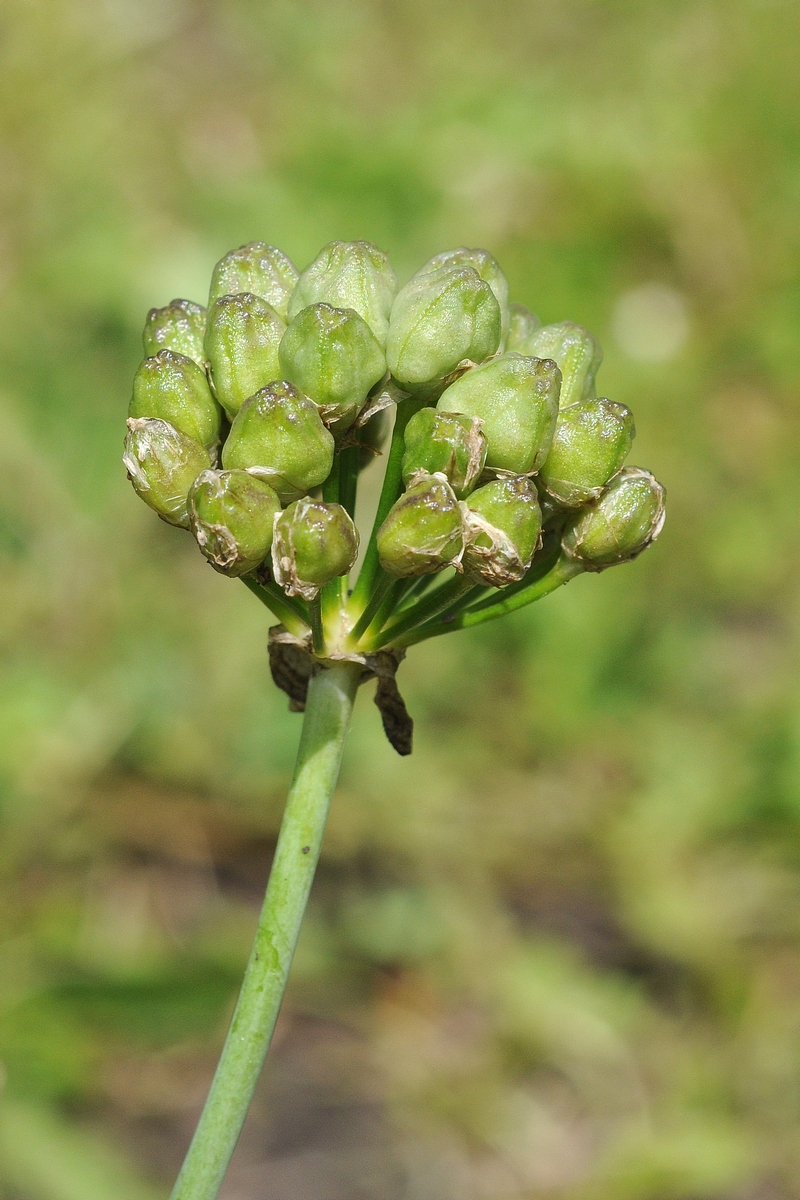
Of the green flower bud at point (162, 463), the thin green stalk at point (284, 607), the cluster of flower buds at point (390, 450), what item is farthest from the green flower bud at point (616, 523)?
the green flower bud at point (162, 463)

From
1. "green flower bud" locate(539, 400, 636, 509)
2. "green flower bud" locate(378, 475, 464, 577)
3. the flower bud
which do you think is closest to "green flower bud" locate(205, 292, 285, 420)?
the flower bud

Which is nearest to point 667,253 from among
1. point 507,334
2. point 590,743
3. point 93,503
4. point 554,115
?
point 554,115

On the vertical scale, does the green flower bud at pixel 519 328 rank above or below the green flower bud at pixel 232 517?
above

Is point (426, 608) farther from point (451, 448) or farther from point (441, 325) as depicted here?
point (441, 325)

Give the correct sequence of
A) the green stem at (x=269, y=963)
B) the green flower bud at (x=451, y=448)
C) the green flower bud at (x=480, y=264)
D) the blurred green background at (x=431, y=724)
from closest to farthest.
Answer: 1. the green stem at (x=269, y=963)
2. the green flower bud at (x=451, y=448)
3. the green flower bud at (x=480, y=264)
4. the blurred green background at (x=431, y=724)

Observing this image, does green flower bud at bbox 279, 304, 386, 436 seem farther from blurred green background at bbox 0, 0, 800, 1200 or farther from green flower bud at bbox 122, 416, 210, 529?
blurred green background at bbox 0, 0, 800, 1200

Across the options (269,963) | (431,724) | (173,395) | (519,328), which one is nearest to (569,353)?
(519,328)

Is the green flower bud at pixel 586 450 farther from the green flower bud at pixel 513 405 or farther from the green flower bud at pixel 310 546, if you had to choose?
the green flower bud at pixel 310 546
